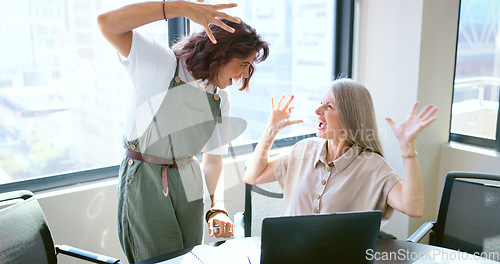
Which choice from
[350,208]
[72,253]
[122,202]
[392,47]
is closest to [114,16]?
[122,202]

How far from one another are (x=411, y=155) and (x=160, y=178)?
0.93 meters

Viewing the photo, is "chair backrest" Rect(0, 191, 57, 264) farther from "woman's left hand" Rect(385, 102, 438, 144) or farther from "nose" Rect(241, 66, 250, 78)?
"woman's left hand" Rect(385, 102, 438, 144)

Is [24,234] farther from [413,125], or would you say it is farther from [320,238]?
[413,125]

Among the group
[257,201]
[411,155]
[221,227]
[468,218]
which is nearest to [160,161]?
[221,227]

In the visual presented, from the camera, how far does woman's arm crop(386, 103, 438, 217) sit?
5.56ft

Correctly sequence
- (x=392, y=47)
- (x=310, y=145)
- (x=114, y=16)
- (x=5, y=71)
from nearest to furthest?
(x=114, y=16) < (x=310, y=145) < (x=5, y=71) < (x=392, y=47)

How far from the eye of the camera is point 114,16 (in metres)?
1.49

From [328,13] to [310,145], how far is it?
5.59 feet

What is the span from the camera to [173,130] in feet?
5.84

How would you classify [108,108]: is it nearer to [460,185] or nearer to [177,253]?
[177,253]

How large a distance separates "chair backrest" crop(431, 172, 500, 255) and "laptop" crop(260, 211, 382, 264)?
40.3 inches

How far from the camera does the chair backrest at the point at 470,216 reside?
2.04m

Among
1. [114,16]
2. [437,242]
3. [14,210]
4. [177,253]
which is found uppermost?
[114,16]

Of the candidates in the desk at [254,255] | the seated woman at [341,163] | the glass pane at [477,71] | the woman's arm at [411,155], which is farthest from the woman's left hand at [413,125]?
the glass pane at [477,71]
